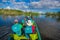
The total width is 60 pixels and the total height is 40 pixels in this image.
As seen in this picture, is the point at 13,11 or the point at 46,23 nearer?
the point at 13,11

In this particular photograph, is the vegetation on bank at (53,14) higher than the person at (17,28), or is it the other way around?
the vegetation on bank at (53,14)

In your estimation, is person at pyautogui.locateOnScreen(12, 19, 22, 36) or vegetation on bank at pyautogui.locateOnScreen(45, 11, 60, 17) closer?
person at pyautogui.locateOnScreen(12, 19, 22, 36)

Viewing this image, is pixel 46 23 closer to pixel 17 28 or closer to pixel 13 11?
pixel 13 11

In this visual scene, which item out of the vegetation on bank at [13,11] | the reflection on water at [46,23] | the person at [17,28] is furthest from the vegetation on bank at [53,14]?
the person at [17,28]

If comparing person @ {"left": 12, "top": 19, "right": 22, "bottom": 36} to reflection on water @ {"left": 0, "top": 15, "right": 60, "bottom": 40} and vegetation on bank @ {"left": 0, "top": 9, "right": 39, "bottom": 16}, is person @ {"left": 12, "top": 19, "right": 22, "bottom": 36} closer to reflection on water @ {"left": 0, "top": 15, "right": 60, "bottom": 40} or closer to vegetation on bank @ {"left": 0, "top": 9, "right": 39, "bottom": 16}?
reflection on water @ {"left": 0, "top": 15, "right": 60, "bottom": 40}

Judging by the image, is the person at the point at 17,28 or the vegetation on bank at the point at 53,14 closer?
the person at the point at 17,28

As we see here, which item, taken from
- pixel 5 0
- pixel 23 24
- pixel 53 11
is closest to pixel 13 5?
pixel 5 0

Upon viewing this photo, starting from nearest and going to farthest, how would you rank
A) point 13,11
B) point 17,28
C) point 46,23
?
1. point 17,28
2. point 13,11
3. point 46,23

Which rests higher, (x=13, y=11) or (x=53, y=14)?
(x=13, y=11)

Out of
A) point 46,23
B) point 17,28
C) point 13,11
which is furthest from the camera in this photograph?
point 46,23

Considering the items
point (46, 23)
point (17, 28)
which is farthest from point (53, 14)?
point (17, 28)

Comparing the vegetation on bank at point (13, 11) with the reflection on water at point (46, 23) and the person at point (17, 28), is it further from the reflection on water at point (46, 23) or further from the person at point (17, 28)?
the person at point (17, 28)

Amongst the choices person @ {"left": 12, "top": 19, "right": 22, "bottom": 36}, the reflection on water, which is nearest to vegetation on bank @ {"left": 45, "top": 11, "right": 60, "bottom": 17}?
the reflection on water

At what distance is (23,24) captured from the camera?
552 centimetres
